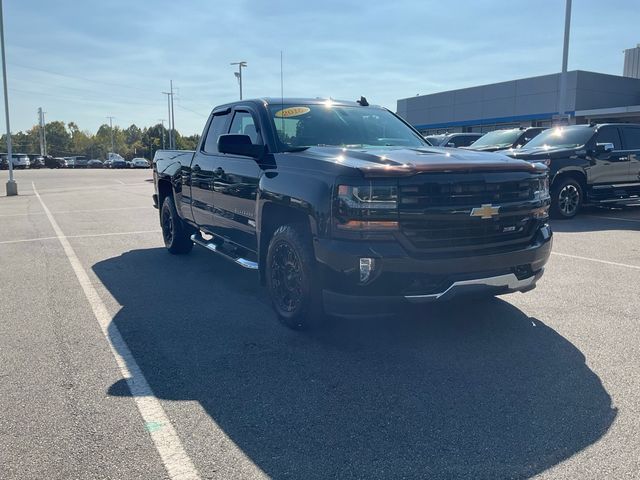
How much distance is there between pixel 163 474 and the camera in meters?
2.65

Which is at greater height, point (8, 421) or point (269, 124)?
point (269, 124)

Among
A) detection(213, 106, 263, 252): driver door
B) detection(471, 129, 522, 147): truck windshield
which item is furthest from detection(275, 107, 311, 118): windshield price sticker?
detection(471, 129, 522, 147): truck windshield

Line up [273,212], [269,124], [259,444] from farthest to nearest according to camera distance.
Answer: [269,124], [273,212], [259,444]

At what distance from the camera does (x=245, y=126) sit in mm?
5875

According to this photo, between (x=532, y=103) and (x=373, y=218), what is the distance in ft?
128

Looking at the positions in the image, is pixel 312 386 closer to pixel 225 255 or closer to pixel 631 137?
pixel 225 255

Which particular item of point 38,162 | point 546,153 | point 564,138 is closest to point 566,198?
point 546,153

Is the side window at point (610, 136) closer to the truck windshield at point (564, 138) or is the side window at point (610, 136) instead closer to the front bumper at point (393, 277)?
the truck windshield at point (564, 138)

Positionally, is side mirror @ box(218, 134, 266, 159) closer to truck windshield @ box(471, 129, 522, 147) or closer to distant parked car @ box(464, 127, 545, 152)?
distant parked car @ box(464, 127, 545, 152)

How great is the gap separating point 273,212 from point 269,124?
96 centimetres

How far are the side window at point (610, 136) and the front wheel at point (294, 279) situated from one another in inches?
378

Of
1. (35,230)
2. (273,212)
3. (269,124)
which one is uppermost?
(269,124)

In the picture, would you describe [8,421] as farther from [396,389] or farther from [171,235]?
[171,235]

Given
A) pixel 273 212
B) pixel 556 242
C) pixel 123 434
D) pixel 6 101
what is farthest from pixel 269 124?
pixel 6 101
